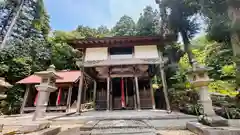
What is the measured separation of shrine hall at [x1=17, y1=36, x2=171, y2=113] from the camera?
753 centimetres

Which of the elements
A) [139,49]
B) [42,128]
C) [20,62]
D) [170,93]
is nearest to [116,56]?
[139,49]

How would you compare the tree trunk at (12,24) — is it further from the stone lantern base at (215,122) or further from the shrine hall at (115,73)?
the stone lantern base at (215,122)

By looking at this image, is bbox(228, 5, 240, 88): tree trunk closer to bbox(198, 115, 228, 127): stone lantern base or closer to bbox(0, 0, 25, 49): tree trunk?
bbox(198, 115, 228, 127): stone lantern base

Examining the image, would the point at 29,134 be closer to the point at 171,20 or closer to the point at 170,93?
the point at 170,93

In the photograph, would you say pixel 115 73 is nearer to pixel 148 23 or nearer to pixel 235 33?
pixel 235 33

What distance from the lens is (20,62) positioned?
1305 cm

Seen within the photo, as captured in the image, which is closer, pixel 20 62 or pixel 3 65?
pixel 3 65

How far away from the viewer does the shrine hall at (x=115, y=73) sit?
7527 millimetres

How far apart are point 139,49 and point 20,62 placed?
12.9m

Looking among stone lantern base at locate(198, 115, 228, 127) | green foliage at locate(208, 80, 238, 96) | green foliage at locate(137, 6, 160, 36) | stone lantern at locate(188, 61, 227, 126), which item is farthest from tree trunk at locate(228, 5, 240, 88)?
green foliage at locate(137, 6, 160, 36)

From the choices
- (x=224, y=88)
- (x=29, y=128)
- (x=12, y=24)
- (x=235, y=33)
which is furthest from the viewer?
(x=12, y=24)

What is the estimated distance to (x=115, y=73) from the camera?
33.5ft

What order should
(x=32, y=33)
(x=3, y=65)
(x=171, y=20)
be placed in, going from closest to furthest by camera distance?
1. (x=171, y=20)
2. (x=3, y=65)
3. (x=32, y=33)

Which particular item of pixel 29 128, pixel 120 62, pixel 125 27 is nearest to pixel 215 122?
pixel 29 128
